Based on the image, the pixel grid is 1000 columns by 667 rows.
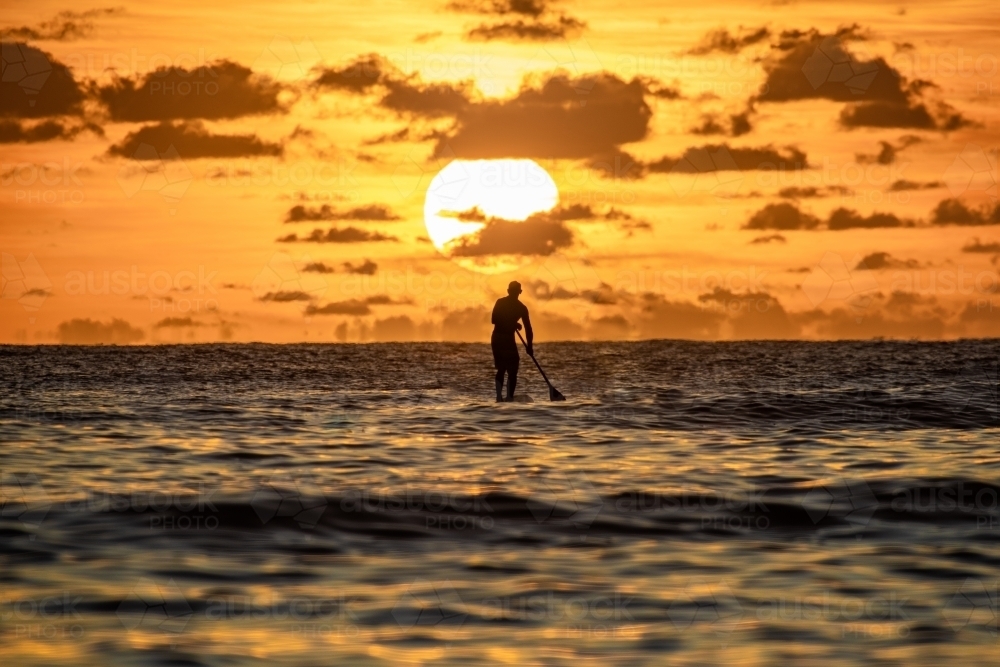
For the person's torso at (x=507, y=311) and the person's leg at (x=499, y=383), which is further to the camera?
the person's leg at (x=499, y=383)

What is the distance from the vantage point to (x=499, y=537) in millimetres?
11656

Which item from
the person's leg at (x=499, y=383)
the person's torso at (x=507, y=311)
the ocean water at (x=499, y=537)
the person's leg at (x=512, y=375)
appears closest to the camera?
the ocean water at (x=499, y=537)

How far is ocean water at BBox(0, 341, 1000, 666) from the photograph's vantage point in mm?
7973

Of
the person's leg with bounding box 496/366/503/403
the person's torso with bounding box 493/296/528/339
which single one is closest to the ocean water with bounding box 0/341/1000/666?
the person's torso with bounding box 493/296/528/339

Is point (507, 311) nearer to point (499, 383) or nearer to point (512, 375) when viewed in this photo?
point (512, 375)

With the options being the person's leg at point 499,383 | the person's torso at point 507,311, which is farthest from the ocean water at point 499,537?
the person's leg at point 499,383

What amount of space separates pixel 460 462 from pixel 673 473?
3060 mm

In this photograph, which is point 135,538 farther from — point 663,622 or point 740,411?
point 740,411

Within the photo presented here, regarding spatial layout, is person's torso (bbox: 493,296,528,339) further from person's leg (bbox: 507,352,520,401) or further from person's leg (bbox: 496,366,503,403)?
person's leg (bbox: 496,366,503,403)

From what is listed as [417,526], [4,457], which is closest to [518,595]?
[417,526]

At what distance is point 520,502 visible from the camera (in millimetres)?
13289

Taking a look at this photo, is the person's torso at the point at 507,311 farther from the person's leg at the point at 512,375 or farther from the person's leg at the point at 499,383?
the person's leg at the point at 499,383

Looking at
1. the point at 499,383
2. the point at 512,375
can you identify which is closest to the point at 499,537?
the point at 512,375

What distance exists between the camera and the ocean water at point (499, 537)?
797 centimetres
